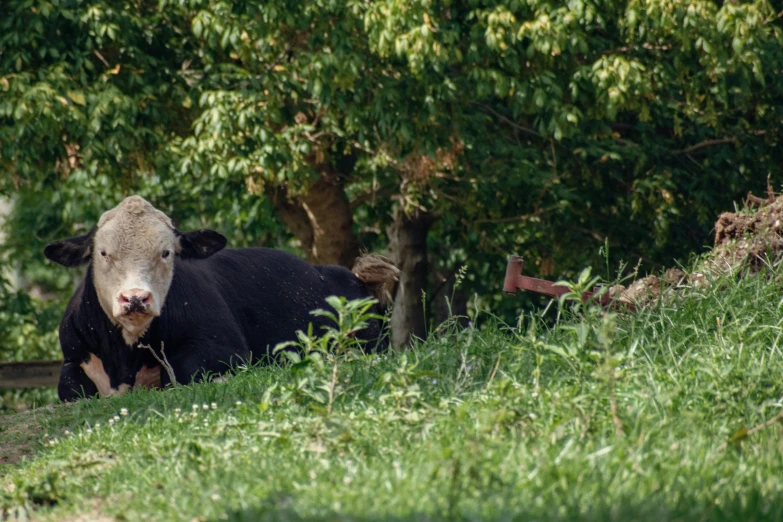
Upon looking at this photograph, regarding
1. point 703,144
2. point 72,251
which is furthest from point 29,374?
point 703,144

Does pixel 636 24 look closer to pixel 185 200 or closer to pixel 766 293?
pixel 766 293

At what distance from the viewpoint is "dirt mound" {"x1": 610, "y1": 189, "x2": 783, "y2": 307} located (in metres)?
6.99

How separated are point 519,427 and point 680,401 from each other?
71 cm

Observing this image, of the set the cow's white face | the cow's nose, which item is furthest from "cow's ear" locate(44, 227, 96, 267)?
the cow's nose

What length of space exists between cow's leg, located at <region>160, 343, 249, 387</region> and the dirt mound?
2.68m

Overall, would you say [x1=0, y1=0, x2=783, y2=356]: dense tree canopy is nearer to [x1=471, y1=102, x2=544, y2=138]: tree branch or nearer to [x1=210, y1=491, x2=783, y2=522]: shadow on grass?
[x1=471, y1=102, x2=544, y2=138]: tree branch

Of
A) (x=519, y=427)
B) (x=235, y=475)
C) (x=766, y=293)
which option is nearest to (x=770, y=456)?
(x=519, y=427)

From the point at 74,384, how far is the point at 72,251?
0.92m

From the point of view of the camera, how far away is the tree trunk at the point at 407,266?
13.7 m

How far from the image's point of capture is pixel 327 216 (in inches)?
512

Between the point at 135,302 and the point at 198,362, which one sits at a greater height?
the point at 135,302

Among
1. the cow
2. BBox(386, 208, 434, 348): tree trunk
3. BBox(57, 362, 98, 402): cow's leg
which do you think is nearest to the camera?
the cow

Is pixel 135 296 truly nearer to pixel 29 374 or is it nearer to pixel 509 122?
pixel 29 374

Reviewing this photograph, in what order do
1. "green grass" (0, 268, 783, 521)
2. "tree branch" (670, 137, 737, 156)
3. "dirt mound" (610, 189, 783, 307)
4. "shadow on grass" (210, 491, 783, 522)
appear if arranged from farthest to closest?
"tree branch" (670, 137, 737, 156) < "dirt mound" (610, 189, 783, 307) < "green grass" (0, 268, 783, 521) < "shadow on grass" (210, 491, 783, 522)
